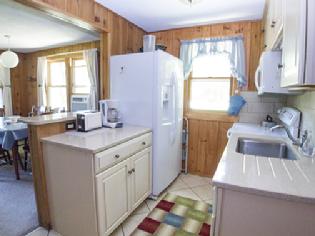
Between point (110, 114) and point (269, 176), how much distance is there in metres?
1.87

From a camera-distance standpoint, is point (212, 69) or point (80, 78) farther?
point (80, 78)

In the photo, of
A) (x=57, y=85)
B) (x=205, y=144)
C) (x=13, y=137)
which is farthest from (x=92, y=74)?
(x=205, y=144)

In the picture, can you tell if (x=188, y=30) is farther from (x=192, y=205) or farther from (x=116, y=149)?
(x=192, y=205)

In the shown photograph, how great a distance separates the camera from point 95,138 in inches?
72.8

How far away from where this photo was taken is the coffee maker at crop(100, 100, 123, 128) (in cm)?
237

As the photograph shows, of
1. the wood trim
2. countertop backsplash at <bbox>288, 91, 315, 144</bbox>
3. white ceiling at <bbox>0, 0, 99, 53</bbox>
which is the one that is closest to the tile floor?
countertop backsplash at <bbox>288, 91, 315, 144</bbox>

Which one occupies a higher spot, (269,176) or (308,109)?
(308,109)

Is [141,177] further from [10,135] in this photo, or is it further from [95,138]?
[10,135]

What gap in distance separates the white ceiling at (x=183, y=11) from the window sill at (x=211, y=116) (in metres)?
1.34

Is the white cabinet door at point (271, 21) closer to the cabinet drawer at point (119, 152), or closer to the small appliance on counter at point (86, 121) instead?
the cabinet drawer at point (119, 152)

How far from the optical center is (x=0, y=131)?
9.80ft

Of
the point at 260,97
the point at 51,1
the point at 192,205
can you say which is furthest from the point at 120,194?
the point at 260,97

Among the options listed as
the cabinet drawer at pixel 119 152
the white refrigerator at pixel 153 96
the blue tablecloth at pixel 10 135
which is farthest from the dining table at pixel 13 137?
the cabinet drawer at pixel 119 152

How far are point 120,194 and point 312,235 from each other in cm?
144
